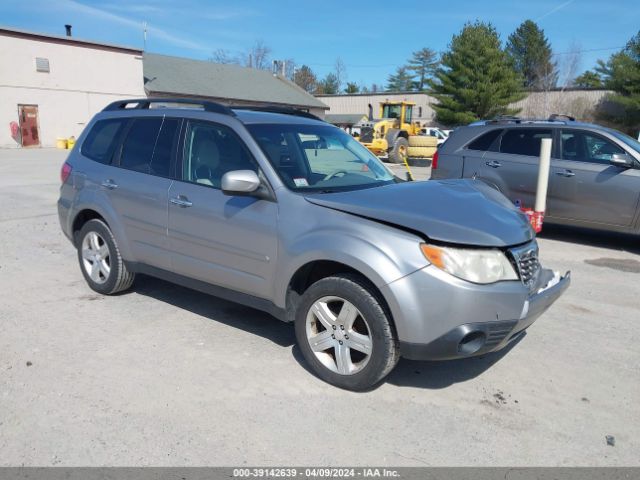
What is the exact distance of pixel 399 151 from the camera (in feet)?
76.5

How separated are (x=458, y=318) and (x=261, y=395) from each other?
1.37 m

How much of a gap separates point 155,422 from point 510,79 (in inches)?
1837

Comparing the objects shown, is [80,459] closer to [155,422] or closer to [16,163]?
[155,422]

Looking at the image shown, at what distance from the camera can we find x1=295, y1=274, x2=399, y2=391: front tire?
3.43 meters

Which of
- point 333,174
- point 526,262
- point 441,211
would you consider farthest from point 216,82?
point 526,262

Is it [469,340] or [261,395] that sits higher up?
[469,340]

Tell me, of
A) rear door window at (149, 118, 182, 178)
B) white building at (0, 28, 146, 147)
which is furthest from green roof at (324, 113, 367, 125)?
rear door window at (149, 118, 182, 178)

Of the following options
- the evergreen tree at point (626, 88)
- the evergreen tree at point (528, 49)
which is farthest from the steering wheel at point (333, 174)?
the evergreen tree at point (528, 49)

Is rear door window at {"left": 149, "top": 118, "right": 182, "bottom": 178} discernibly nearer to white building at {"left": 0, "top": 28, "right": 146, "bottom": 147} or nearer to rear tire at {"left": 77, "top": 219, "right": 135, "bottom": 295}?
rear tire at {"left": 77, "top": 219, "right": 135, "bottom": 295}

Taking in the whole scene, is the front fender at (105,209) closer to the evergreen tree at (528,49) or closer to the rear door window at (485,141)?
the rear door window at (485,141)

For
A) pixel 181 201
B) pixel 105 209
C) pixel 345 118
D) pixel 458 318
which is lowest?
pixel 458 318

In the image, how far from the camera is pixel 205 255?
14.3 ft

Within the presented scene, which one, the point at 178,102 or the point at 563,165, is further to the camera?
the point at 563,165

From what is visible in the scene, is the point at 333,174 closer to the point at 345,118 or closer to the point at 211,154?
the point at 211,154
